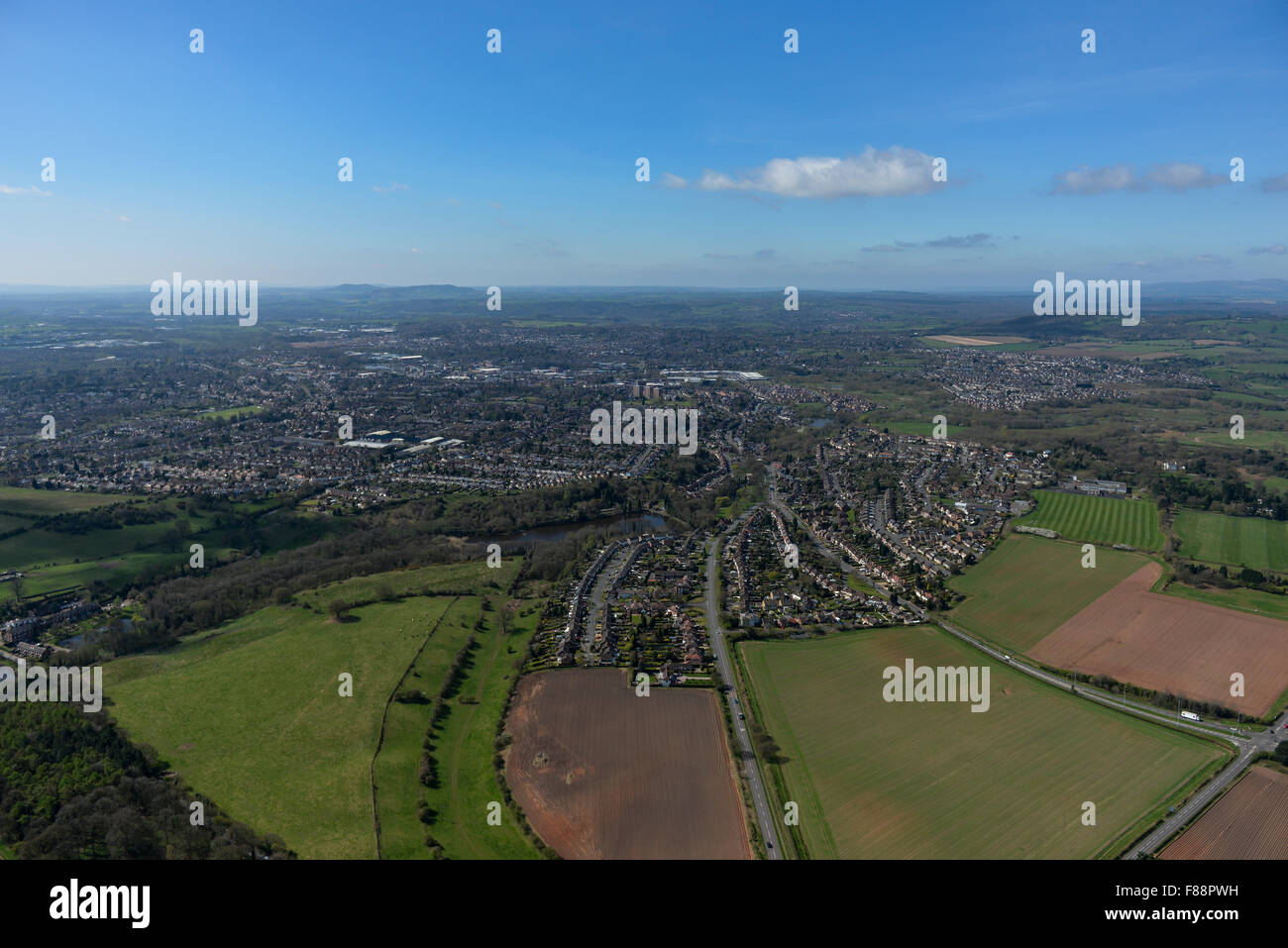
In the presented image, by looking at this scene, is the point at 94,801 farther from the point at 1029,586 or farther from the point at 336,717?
the point at 1029,586

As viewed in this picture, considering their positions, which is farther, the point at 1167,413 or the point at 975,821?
the point at 1167,413

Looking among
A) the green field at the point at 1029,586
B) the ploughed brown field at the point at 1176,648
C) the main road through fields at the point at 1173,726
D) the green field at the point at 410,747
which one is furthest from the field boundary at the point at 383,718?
the ploughed brown field at the point at 1176,648

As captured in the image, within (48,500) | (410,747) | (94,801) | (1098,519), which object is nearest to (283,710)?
(410,747)

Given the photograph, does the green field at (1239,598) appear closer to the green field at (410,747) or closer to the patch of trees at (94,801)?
the green field at (410,747)

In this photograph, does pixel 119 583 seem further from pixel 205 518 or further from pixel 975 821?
pixel 975 821

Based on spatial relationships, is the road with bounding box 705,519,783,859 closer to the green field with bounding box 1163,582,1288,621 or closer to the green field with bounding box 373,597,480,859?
the green field with bounding box 373,597,480,859

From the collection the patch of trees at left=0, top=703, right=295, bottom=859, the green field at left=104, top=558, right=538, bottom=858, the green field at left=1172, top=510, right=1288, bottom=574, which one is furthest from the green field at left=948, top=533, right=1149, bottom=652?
the patch of trees at left=0, top=703, right=295, bottom=859

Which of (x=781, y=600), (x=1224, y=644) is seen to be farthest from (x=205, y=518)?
(x=1224, y=644)
